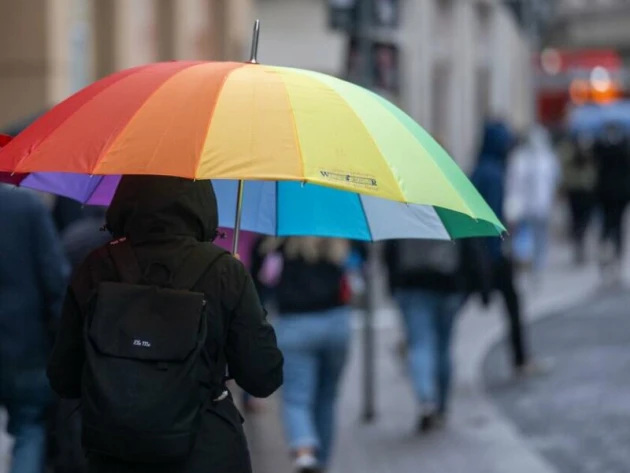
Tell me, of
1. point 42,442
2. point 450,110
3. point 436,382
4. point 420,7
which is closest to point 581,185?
point 420,7

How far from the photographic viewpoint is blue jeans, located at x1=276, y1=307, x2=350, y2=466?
278 inches

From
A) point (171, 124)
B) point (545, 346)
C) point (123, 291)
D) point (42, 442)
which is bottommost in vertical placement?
point (545, 346)

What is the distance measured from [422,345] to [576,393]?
186 cm

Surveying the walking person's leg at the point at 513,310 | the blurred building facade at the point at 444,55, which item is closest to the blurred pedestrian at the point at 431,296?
the walking person's leg at the point at 513,310

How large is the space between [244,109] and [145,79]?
405 mm

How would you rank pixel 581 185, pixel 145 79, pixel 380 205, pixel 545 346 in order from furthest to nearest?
pixel 581 185 < pixel 545 346 < pixel 380 205 < pixel 145 79

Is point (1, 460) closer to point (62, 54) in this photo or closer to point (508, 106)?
point (62, 54)

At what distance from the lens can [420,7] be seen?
2533cm

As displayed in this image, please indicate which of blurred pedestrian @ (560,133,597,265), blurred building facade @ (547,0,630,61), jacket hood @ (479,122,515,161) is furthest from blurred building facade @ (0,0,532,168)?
blurred building facade @ (547,0,630,61)

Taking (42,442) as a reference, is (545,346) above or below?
below

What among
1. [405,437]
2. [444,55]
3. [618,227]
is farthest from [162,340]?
[444,55]

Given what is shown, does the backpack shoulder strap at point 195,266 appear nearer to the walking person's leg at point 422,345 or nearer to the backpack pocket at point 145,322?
the backpack pocket at point 145,322

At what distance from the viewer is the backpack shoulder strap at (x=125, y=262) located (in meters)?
3.93

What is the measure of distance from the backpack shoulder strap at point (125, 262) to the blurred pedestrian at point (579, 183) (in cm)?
1571
